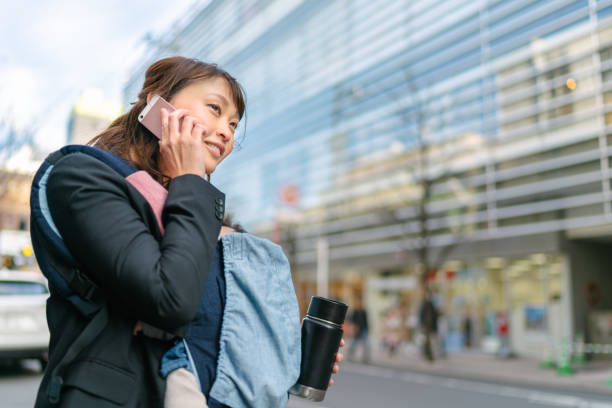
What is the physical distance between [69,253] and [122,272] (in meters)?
0.15

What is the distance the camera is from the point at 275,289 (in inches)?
49.4

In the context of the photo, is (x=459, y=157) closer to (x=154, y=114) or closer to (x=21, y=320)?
(x=21, y=320)

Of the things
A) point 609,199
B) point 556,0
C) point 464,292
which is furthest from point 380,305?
point 556,0

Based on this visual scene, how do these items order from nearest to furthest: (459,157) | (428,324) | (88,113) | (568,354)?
(568,354)
(428,324)
(459,157)
(88,113)

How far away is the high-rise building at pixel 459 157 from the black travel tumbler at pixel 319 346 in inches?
528

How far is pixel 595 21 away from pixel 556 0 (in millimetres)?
1823

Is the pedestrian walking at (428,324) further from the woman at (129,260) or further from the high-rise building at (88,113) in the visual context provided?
the woman at (129,260)

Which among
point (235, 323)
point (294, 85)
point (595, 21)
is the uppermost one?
point (294, 85)

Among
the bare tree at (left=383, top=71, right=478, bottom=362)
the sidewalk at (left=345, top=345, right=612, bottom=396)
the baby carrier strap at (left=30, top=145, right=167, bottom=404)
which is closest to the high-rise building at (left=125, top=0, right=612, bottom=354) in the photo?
the bare tree at (left=383, top=71, right=478, bottom=362)

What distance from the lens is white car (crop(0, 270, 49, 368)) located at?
8.44 meters

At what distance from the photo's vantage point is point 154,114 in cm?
132

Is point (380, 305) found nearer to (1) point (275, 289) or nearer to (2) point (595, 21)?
(2) point (595, 21)

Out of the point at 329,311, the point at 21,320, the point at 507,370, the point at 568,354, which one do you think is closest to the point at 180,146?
the point at 329,311

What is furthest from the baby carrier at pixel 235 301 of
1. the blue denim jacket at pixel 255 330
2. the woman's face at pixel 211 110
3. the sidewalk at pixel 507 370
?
the sidewalk at pixel 507 370
